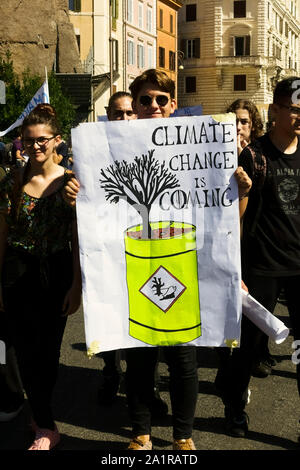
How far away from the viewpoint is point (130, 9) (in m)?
43.9

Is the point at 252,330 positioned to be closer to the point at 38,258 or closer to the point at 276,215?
the point at 276,215

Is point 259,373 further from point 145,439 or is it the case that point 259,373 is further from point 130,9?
point 130,9

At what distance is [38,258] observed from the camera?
12.2ft

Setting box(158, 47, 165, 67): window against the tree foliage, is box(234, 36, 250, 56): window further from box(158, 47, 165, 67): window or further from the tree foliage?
the tree foliage

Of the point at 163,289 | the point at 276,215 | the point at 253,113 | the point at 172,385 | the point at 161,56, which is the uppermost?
the point at 161,56

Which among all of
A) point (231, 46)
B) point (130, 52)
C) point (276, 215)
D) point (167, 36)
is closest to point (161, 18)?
point (167, 36)

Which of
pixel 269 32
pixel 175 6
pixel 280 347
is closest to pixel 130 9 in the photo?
pixel 175 6

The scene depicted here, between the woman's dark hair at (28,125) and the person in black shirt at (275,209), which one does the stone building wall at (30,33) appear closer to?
the woman's dark hair at (28,125)

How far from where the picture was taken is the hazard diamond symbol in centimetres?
352

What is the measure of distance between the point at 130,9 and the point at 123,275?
4275cm

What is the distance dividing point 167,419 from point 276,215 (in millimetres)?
1426

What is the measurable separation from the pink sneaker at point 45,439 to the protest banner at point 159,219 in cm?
63

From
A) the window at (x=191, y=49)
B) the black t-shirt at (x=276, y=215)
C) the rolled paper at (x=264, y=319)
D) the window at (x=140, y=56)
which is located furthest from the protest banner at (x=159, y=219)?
the window at (x=191, y=49)

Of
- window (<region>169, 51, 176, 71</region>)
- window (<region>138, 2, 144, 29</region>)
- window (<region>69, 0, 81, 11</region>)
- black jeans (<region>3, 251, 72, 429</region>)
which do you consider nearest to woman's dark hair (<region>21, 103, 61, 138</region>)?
black jeans (<region>3, 251, 72, 429</region>)
